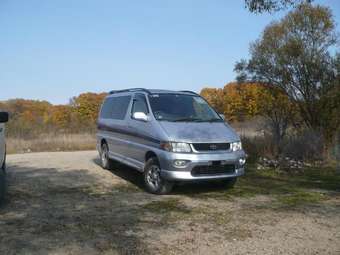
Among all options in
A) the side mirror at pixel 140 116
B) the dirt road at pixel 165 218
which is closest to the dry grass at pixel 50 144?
the dirt road at pixel 165 218

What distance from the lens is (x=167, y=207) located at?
6.68m

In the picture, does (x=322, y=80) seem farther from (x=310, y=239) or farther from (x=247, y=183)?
(x=310, y=239)

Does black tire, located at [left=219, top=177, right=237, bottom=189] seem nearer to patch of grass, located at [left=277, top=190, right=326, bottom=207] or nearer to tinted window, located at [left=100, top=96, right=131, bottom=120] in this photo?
patch of grass, located at [left=277, top=190, right=326, bottom=207]

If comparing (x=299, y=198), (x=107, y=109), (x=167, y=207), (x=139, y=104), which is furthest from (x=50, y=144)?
(x=299, y=198)

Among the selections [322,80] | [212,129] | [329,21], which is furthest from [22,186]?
[329,21]

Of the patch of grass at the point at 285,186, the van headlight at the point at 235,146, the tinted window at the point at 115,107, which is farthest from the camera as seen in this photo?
the tinted window at the point at 115,107

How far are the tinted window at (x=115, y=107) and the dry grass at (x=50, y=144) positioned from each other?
7581mm

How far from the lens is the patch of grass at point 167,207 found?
643 cm

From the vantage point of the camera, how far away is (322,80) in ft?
47.1

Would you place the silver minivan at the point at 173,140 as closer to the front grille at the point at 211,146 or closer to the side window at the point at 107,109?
the front grille at the point at 211,146

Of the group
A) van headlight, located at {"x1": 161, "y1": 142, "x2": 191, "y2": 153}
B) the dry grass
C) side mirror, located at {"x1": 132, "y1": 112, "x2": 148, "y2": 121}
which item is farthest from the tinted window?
the dry grass

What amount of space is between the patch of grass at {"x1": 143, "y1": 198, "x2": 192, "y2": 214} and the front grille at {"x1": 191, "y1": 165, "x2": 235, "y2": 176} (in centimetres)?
61

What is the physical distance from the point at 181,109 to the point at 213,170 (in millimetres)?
1584

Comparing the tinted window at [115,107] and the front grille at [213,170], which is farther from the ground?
the tinted window at [115,107]
